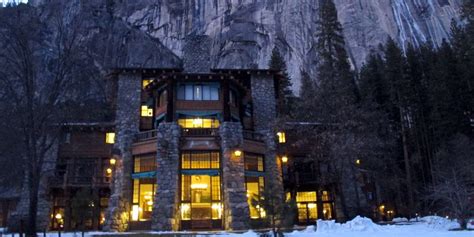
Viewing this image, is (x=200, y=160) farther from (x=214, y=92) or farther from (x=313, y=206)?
(x=313, y=206)

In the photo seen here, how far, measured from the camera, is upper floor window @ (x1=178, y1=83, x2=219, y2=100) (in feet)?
115

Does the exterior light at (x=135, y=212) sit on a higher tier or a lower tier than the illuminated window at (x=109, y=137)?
lower

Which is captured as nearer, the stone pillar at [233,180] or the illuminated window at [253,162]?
the stone pillar at [233,180]

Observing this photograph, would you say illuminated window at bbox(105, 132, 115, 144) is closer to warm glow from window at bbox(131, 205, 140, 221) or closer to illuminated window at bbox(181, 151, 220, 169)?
warm glow from window at bbox(131, 205, 140, 221)

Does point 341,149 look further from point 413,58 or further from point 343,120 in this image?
point 413,58

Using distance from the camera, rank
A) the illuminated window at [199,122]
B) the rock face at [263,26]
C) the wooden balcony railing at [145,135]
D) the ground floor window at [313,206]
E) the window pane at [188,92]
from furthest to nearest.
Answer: the rock face at [263,26], the ground floor window at [313,206], the window pane at [188,92], the illuminated window at [199,122], the wooden balcony railing at [145,135]

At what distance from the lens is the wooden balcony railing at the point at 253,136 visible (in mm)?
34350

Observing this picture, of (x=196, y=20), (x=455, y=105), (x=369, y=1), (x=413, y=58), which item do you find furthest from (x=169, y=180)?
(x=369, y=1)

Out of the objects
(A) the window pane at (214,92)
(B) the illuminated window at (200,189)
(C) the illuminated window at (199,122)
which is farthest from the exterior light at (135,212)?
(A) the window pane at (214,92)

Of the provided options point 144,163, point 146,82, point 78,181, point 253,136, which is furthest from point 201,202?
point 146,82

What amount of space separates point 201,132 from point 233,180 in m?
4.93

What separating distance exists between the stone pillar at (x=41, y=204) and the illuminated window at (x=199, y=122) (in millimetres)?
12848

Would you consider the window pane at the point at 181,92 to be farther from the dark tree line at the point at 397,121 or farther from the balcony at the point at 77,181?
the balcony at the point at 77,181

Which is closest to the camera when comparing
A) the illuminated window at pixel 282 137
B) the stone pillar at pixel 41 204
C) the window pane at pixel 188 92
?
the stone pillar at pixel 41 204
